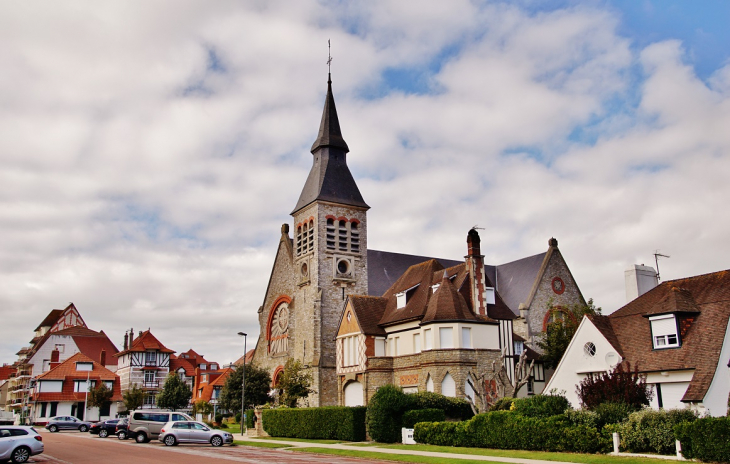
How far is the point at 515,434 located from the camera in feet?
82.3

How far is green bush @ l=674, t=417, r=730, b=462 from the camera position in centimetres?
1841

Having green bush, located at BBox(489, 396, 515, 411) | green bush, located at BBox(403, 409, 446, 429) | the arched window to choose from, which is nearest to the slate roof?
green bush, located at BBox(489, 396, 515, 411)

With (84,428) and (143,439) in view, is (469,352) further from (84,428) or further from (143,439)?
(84,428)

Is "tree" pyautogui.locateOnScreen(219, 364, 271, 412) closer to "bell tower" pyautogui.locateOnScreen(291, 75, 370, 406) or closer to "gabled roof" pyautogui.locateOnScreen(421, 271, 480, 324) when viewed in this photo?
"bell tower" pyautogui.locateOnScreen(291, 75, 370, 406)

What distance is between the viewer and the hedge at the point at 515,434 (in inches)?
894

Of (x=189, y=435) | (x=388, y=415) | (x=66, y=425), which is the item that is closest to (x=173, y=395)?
(x=66, y=425)

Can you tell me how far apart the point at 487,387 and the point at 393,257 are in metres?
20.9

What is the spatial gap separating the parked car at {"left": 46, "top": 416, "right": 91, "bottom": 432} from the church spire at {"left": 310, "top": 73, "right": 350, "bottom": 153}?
2895 centimetres

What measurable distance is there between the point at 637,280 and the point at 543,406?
13.8m

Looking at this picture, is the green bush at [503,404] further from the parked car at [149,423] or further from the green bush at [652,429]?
the parked car at [149,423]

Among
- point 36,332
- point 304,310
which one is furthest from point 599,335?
point 36,332

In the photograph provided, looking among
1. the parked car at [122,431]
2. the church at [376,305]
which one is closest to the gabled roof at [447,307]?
the church at [376,305]

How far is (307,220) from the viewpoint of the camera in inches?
2063

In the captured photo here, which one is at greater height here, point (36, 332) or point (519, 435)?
point (36, 332)
